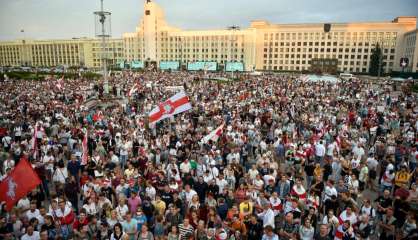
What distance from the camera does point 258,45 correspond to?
352ft

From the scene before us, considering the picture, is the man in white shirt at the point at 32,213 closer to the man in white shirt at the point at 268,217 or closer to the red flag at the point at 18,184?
the red flag at the point at 18,184

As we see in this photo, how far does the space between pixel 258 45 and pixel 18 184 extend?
10693cm

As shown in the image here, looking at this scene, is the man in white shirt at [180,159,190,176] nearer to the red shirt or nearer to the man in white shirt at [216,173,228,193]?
the man in white shirt at [216,173,228,193]

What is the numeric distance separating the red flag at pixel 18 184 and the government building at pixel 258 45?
69.8 m

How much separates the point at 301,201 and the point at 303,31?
345 ft

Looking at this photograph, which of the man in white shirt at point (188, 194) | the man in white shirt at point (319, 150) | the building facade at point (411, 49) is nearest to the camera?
the man in white shirt at point (188, 194)

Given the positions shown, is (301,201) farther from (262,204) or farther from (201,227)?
(201,227)

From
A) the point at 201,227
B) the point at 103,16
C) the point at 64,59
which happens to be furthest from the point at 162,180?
the point at 64,59

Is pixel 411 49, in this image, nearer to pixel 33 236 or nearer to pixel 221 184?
pixel 221 184

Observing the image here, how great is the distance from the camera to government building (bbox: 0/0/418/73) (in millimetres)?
92312

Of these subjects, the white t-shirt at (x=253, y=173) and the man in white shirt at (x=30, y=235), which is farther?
the white t-shirt at (x=253, y=173)

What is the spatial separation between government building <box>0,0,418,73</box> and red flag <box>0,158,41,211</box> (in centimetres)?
6982

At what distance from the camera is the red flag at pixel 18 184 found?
6.13m

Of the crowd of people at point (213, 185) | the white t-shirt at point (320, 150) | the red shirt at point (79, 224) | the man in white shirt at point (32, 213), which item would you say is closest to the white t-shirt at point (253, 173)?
the crowd of people at point (213, 185)
